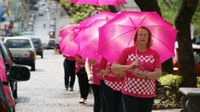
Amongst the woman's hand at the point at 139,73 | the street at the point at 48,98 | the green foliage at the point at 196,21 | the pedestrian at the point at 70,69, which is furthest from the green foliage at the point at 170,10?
the woman's hand at the point at 139,73

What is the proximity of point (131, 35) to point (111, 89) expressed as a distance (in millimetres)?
1160

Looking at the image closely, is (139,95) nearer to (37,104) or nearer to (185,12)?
(185,12)

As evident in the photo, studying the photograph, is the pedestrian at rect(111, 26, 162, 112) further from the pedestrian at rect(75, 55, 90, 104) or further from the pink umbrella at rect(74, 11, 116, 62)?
the pedestrian at rect(75, 55, 90, 104)

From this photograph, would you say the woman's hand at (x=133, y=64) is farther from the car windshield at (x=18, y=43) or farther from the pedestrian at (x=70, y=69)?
the car windshield at (x=18, y=43)

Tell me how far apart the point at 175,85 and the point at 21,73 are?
8.25 m

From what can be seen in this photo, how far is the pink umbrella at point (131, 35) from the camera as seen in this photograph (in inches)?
296

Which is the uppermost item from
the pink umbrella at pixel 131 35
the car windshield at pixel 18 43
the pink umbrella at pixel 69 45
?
the pink umbrella at pixel 131 35

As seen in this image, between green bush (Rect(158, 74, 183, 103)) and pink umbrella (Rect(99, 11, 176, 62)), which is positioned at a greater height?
pink umbrella (Rect(99, 11, 176, 62))

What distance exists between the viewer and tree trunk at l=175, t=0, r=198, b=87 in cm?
1322

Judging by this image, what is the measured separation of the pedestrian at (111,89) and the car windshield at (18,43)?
21.1m

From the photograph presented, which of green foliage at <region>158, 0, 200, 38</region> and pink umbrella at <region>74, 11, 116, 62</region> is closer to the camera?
pink umbrella at <region>74, 11, 116, 62</region>

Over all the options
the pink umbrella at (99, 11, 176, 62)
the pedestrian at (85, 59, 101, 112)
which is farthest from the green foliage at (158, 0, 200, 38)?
the pink umbrella at (99, 11, 176, 62)

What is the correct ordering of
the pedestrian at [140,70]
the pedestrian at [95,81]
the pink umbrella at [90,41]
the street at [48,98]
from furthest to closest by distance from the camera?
1. the street at [48,98]
2. the pedestrian at [95,81]
3. the pink umbrella at [90,41]
4. the pedestrian at [140,70]

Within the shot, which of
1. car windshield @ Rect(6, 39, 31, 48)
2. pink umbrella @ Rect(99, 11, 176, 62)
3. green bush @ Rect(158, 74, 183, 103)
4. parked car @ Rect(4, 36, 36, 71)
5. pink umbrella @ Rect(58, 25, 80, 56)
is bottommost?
parked car @ Rect(4, 36, 36, 71)
